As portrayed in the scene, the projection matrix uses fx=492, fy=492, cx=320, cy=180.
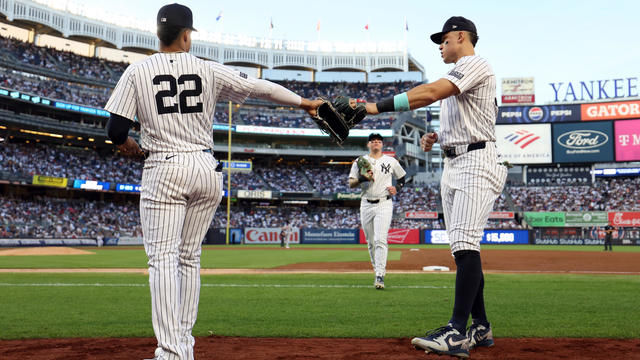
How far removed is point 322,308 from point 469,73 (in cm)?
341

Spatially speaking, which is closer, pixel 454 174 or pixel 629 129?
pixel 454 174

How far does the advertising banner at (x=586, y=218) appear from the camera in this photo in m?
38.8

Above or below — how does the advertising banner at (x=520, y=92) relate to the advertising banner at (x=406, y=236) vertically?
above

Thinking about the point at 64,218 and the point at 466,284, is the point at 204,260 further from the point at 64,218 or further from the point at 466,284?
the point at 64,218

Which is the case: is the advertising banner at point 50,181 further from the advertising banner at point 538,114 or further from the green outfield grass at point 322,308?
the advertising banner at point 538,114

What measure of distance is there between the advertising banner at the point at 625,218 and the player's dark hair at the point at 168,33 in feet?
140

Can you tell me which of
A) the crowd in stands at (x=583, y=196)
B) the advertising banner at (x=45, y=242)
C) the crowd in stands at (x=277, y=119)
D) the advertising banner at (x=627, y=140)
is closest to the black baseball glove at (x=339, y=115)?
the advertising banner at (x=45, y=242)

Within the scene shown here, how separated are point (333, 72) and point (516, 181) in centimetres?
2575

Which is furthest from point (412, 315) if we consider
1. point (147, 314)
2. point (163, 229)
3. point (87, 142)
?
point (87, 142)

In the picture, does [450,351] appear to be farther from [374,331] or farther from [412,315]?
[412,315]

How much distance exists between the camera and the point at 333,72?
61.5 metres

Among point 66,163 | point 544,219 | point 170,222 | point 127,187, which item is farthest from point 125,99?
point 66,163

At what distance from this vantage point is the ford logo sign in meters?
43.9

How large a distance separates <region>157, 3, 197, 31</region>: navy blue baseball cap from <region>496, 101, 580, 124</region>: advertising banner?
4659 centimetres
